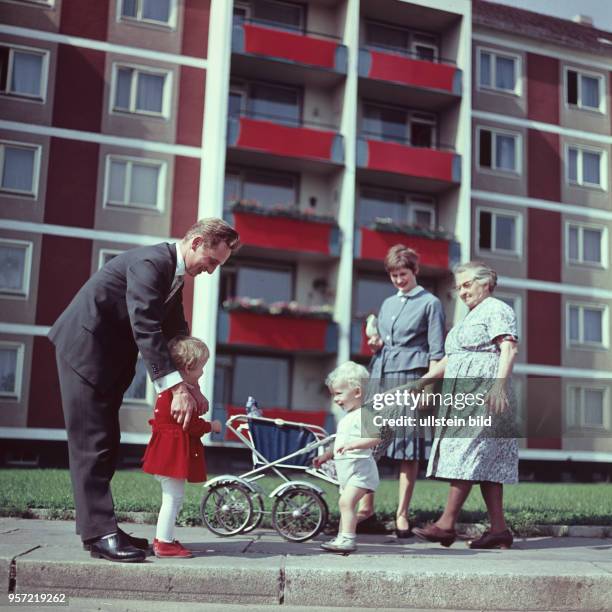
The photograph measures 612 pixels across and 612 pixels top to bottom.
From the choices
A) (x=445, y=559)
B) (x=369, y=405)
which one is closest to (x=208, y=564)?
(x=445, y=559)

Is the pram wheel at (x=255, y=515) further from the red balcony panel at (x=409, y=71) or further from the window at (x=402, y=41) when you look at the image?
the window at (x=402, y=41)

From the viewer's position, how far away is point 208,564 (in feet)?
14.1

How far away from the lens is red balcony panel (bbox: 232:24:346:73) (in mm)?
25094

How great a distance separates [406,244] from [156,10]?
10453mm

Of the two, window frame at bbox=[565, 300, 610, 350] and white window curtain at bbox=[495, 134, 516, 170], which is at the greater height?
white window curtain at bbox=[495, 134, 516, 170]

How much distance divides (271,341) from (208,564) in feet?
64.8

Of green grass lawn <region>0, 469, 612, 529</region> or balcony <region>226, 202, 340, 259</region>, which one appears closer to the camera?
green grass lawn <region>0, 469, 612, 529</region>

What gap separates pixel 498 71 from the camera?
2962cm

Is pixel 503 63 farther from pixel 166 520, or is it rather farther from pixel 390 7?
pixel 166 520

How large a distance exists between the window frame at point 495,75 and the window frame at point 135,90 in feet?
36.4

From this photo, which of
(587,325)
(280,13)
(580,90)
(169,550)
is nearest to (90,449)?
(169,550)

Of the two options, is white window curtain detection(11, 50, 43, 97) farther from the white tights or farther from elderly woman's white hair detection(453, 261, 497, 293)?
the white tights

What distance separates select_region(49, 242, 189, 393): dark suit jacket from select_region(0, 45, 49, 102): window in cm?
2068

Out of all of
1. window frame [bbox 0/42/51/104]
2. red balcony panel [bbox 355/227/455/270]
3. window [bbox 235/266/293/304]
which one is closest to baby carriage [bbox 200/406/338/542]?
red balcony panel [bbox 355/227/455/270]
